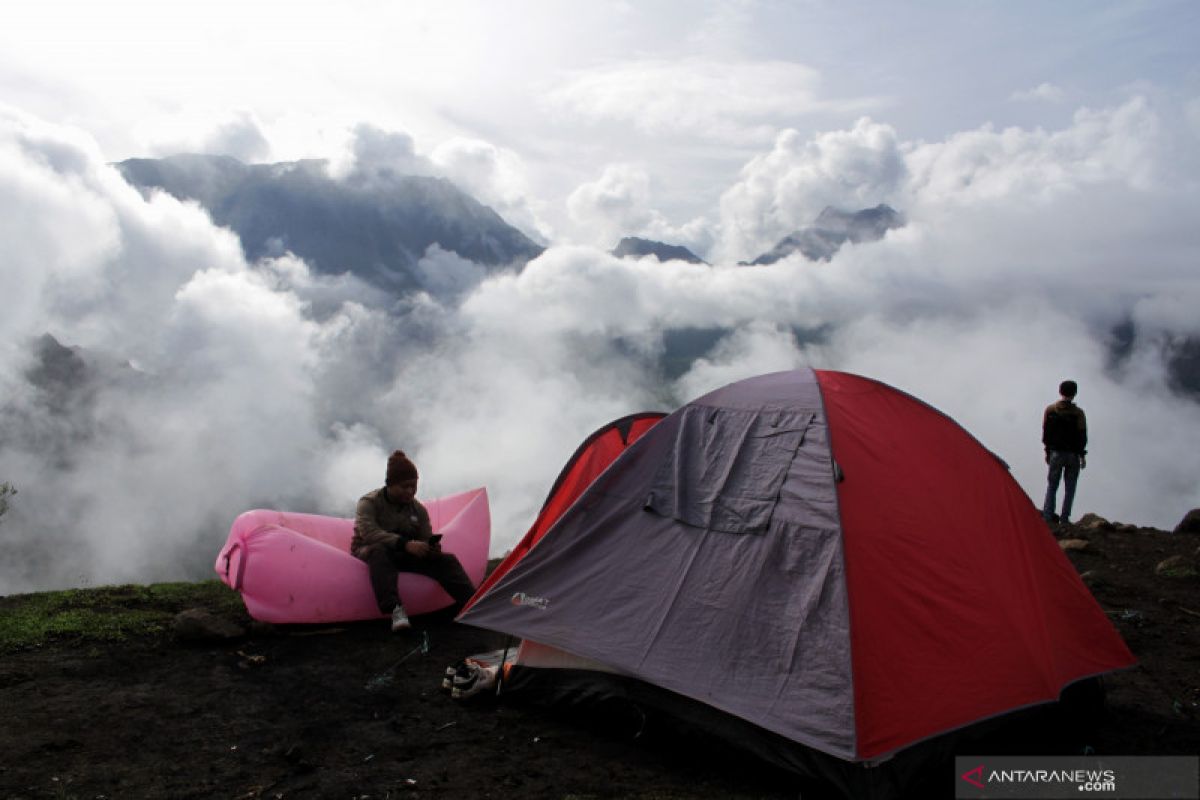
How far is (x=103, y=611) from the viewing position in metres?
7.70

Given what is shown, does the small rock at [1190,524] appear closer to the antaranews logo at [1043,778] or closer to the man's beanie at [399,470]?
the antaranews logo at [1043,778]

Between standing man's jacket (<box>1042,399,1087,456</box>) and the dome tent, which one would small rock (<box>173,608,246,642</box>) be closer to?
the dome tent

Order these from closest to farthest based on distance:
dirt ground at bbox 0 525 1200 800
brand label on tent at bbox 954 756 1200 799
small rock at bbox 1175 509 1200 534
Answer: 1. brand label on tent at bbox 954 756 1200 799
2. dirt ground at bbox 0 525 1200 800
3. small rock at bbox 1175 509 1200 534

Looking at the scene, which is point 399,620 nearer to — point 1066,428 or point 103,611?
point 103,611

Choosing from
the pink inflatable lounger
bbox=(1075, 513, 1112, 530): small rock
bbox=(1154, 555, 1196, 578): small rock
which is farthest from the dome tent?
bbox=(1075, 513, 1112, 530): small rock

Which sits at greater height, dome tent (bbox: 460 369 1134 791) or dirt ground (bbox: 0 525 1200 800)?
dome tent (bbox: 460 369 1134 791)

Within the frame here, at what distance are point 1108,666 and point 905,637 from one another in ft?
6.46

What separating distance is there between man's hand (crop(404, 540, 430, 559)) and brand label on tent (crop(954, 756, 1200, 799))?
4970 millimetres

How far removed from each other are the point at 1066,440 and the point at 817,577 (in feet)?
30.5

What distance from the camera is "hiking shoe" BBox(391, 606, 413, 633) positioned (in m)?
7.35

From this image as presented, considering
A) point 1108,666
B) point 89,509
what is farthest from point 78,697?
point 89,509

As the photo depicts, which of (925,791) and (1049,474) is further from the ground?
(1049,474)

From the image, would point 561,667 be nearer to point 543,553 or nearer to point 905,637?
point 543,553

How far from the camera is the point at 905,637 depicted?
182 inches
